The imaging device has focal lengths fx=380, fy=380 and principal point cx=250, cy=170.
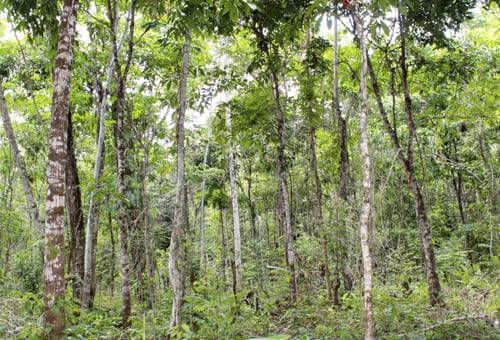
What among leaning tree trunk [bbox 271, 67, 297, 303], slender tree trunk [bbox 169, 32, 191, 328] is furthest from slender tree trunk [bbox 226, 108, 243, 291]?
slender tree trunk [bbox 169, 32, 191, 328]

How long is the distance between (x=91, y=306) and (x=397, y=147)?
Answer: 27.0 ft

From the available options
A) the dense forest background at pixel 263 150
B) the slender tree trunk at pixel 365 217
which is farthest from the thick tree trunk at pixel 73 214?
the slender tree trunk at pixel 365 217

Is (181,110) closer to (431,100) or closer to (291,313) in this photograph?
(291,313)

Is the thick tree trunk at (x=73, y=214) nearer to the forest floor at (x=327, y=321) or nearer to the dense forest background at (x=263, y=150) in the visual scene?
the dense forest background at (x=263, y=150)

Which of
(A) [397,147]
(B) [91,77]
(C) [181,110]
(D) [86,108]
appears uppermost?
(B) [91,77]

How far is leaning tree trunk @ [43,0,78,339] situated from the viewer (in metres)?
4.64

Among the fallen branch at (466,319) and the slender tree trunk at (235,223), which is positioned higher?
the slender tree trunk at (235,223)

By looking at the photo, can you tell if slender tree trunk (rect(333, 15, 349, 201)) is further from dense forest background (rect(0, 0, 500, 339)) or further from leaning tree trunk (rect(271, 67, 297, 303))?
leaning tree trunk (rect(271, 67, 297, 303))

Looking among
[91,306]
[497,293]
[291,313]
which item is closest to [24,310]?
[291,313]

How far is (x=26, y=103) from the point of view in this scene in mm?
11977

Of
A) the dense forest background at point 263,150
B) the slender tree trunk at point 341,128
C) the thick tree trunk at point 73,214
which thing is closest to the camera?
the dense forest background at point 263,150

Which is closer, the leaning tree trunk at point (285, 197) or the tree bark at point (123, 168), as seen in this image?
the tree bark at point (123, 168)

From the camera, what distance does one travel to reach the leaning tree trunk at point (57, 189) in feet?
15.2

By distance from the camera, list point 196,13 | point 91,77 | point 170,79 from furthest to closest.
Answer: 1. point 91,77
2. point 170,79
3. point 196,13
